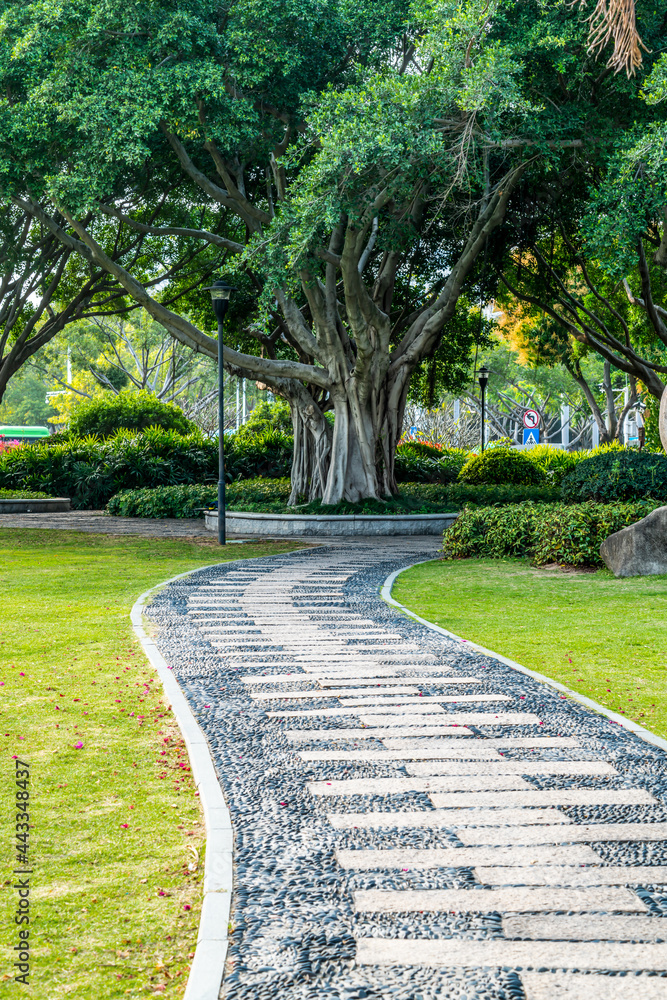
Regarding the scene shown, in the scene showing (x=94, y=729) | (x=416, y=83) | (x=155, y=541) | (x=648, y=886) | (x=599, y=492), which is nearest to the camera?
(x=648, y=886)

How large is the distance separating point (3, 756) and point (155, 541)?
43.2ft

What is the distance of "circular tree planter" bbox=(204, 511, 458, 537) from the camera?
19.0 metres

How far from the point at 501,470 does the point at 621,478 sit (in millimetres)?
13073

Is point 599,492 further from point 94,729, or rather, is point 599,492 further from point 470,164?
point 94,729

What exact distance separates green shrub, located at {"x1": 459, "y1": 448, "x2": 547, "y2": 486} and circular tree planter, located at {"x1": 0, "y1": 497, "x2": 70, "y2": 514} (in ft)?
37.7

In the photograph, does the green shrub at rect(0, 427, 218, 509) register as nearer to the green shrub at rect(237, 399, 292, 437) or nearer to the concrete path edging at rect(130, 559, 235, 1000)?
the green shrub at rect(237, 399, 292, 437)

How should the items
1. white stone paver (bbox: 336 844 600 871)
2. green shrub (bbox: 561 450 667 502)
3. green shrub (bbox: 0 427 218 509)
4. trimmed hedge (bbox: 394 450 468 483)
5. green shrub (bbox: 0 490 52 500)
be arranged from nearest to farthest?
white stone paver (bbox: 336 844 600 871)
green shrub (bbox: 561 450 667 502)
green shrub (bbox: 0 490 52 500)
green shrub (bbox: 0 427 218 509)
trimmed hedge (bbox: 394 450 468 483)

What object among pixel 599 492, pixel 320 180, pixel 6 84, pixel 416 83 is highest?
pixel 6 84

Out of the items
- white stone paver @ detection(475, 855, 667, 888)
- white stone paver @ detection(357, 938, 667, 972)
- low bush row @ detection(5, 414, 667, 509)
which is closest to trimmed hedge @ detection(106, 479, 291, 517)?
low bush row @ detection(5, 414, 667, 509)

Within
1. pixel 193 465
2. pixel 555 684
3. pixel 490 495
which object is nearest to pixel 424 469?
pixel 193 465

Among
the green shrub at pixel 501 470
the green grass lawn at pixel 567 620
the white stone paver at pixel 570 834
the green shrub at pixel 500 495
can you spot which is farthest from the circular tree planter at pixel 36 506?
the white stone paver at pixel 570 834

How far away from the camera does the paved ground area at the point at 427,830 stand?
9.98 ft

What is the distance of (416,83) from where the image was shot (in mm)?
13719

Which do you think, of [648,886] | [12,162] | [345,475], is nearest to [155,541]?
[345,475]
